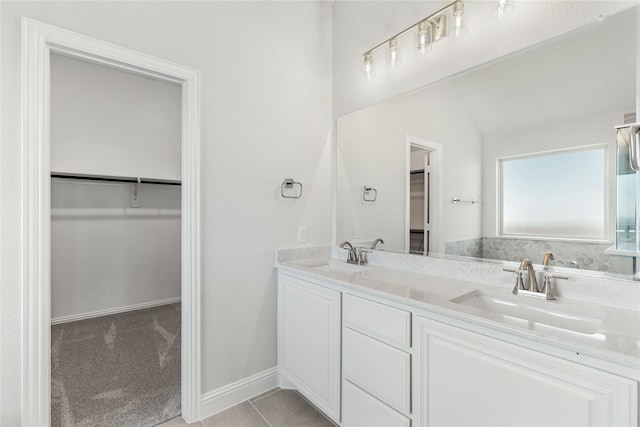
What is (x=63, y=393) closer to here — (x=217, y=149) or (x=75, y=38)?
(x=217, y=149)

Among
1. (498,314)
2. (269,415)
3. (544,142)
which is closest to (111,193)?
(269,415)

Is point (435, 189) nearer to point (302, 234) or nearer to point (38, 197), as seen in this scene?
point (302, 234)

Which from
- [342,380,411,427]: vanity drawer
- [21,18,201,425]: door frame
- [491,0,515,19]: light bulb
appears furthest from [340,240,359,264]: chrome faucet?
[21,18,201,425]: door frame

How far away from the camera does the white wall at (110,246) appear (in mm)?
3168

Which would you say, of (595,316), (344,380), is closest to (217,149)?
(344,380)

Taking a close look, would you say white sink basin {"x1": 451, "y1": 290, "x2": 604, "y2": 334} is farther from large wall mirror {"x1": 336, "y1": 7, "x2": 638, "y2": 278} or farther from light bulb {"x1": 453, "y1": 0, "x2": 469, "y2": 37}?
light bulb {"x1": 453, "y1": 0, "x2": 469, "y2": 37}

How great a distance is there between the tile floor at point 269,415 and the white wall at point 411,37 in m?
2.11

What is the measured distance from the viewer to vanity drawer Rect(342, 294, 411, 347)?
130 centimetres

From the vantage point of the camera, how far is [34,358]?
4.36 ft

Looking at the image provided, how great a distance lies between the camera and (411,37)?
1881 millimetres

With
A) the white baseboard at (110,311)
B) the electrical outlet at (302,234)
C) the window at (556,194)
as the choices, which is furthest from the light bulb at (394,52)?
the white baseboard at (110,311)

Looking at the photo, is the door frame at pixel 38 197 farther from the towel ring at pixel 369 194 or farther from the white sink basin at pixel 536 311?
the white sink basin at pixel 536 311

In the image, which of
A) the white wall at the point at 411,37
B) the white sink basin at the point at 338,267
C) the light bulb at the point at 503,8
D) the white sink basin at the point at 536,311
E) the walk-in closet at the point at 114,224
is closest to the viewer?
the white sink basin at the point at 536,311

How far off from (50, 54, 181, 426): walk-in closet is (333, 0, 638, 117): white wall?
1.68 metres
